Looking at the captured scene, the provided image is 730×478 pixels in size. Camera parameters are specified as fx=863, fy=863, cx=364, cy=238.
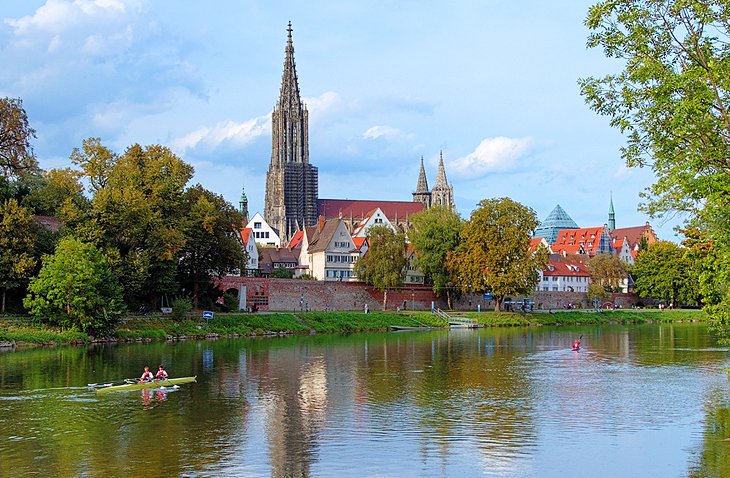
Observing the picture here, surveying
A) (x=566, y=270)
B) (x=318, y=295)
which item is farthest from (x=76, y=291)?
(x=566, y=270)

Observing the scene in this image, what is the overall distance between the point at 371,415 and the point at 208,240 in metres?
46.2

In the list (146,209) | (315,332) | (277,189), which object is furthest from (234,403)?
(277,189)

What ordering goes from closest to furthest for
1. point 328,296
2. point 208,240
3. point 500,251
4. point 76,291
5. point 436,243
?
1. point 76,291
2. point 208,240
3. point 500,251
4. point 328,296
5. point 436,243

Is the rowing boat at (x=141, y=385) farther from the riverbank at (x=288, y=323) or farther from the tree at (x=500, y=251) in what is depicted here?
the tree at (x=500, y=251)

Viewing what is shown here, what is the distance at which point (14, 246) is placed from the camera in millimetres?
61469

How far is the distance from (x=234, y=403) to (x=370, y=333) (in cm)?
4728

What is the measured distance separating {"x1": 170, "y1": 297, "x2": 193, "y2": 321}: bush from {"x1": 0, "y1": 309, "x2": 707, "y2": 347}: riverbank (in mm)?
542

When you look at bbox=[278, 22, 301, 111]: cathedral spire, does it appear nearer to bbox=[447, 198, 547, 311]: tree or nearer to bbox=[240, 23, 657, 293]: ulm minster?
bbox=[240, 23, 657, 293]: ulm minster

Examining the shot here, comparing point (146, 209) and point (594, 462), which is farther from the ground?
point (146, 209)

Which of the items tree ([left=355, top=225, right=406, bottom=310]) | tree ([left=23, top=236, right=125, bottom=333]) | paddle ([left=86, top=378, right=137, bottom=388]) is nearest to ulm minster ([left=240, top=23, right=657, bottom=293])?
tree ([left=355, top=225, right=406, bottom=310])

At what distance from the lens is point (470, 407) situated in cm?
3303

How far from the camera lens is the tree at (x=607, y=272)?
12688cm

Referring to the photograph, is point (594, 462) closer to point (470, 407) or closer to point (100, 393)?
point (470, 407)

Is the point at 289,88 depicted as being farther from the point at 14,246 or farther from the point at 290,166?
the point at 14,246
